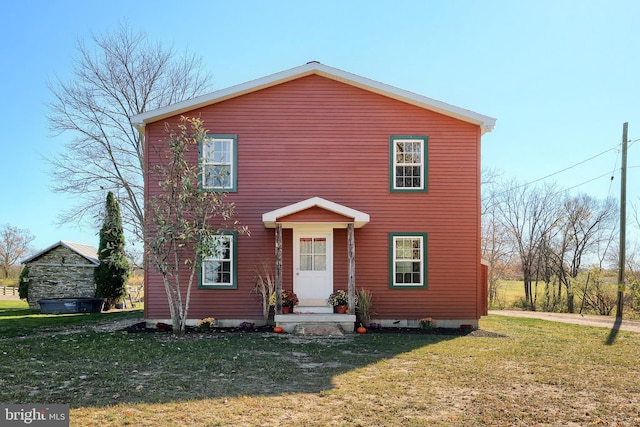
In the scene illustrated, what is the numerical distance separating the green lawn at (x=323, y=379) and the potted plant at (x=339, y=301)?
3.91ft

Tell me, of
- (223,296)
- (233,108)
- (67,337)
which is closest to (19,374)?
(67,337)

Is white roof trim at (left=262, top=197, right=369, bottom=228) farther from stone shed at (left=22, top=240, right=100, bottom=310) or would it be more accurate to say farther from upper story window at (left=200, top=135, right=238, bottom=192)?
stone shed at (left=22, top=240, right=100, bottom=310)

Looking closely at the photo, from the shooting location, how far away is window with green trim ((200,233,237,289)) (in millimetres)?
12844

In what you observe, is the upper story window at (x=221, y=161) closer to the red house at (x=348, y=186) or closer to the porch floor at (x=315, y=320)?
the red house at (x=348, y=186)

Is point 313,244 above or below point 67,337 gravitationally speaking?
above

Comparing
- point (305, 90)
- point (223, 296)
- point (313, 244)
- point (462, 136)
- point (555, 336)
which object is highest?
point (305, 90)

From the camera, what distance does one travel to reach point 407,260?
1315 centimetres

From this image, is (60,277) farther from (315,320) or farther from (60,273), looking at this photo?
(315,320)

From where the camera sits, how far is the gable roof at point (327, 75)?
42.0ft

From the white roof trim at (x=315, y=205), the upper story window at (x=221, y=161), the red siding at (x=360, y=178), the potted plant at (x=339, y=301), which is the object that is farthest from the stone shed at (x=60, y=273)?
the potted plant at (x=339, y=301)

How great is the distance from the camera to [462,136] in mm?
13281

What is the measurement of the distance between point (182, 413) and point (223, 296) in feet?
24.6

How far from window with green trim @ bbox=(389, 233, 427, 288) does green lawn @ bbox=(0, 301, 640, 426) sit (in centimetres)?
202

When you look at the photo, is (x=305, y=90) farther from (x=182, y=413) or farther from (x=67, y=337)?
(x=182, y=413)
